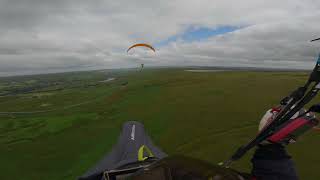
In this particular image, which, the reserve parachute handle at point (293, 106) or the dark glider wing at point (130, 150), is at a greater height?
the reserve parachute handle at point (293, 106)

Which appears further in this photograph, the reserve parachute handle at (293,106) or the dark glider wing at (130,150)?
the dark glider wing at (130,150)

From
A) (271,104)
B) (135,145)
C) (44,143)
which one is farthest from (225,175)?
(271,104)

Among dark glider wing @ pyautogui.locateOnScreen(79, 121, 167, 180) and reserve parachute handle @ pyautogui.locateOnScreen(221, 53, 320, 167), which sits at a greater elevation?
reserve parachute handle @ pyautogui.locateOnScreen(221, 53, 320, 167)

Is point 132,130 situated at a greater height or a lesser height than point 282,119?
lesser

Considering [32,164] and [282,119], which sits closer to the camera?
[282,119]

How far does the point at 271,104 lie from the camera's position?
92.8 feet

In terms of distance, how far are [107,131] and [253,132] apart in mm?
14774

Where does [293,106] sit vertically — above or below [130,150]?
above

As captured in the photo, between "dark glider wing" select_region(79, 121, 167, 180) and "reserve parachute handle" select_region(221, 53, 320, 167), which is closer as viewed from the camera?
"reserve parachute handle" select_region(221, 53, 320, 167)

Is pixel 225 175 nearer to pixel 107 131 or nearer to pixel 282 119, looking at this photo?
pixel 282 119

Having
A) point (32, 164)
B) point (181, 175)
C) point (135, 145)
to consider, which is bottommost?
point (32, 164)

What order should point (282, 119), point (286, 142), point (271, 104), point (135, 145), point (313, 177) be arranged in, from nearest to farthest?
point (282, 119), point (286, 142), point (135, 145), point (313, 177), point (271, 104)

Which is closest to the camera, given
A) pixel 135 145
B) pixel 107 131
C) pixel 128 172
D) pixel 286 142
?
pixel 286 142

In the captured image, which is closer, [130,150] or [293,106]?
[293,106]
